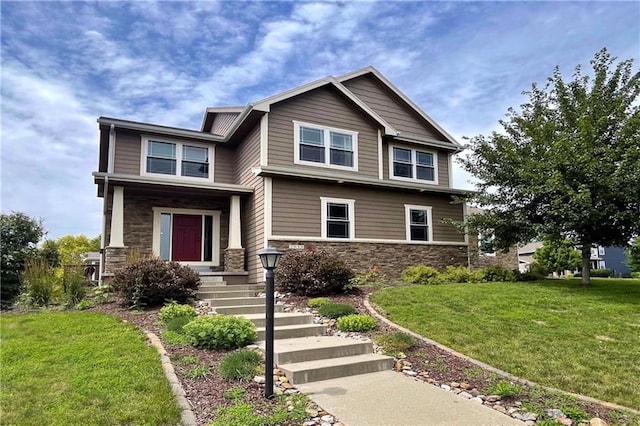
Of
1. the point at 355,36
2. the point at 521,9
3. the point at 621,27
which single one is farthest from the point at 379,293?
the point at 621,27

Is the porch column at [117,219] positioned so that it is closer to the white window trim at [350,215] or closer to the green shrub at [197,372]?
the white window trim at [350,215]

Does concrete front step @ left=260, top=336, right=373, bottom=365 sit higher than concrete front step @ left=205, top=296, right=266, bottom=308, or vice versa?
concrete front step @ left=205, top=296, right=266, bottom=308

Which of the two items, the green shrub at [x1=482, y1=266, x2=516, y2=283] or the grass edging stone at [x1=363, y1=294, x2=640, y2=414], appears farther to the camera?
the green shrub at [x1=482, y1=266, x2=516, y2=283]

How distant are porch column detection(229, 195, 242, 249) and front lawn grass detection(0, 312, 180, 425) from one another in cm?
584

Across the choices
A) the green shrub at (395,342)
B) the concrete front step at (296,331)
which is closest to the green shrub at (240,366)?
the concrete front step at (296,331)

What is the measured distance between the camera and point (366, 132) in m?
15.1

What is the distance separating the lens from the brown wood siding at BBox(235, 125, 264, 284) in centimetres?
1270

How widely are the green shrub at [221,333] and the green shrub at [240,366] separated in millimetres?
603

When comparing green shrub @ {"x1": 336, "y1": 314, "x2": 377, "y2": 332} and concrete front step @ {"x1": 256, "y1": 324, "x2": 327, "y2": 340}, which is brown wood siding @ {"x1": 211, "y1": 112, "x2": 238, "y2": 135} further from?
green shrub @ {"x1": 336, "y1": 314, "x2": 377, "y2": 332}

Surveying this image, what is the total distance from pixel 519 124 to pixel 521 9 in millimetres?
3801

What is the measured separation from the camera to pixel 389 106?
55.7ft

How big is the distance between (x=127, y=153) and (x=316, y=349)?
10.5m

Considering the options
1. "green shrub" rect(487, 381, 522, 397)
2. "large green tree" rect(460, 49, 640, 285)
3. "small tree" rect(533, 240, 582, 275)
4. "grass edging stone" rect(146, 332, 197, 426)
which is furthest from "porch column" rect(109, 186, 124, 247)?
"small tree" rect(533, 240, 582, 275)

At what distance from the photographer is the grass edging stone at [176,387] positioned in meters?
3.90
